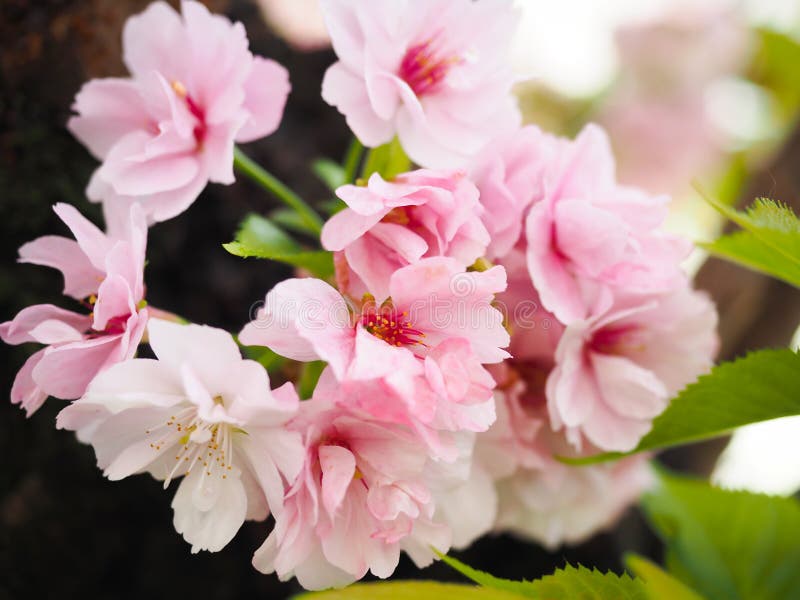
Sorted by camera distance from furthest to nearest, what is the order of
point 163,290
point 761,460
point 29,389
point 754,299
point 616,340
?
point 761,460
point 754,299
point 163,290
point 616,340
point 29,389

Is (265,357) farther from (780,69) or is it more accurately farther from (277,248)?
(780,69)

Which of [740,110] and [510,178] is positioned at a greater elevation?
[510,178]

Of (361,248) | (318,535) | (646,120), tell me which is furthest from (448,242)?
(646,120)

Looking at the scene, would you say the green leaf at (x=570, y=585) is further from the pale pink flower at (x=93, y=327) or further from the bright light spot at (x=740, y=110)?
the bright light spot at (x=740, y=110)

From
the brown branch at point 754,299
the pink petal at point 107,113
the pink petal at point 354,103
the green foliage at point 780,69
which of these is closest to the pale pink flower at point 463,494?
the pink petal at point 354,103

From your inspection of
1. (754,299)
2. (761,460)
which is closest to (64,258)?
(754,299)
